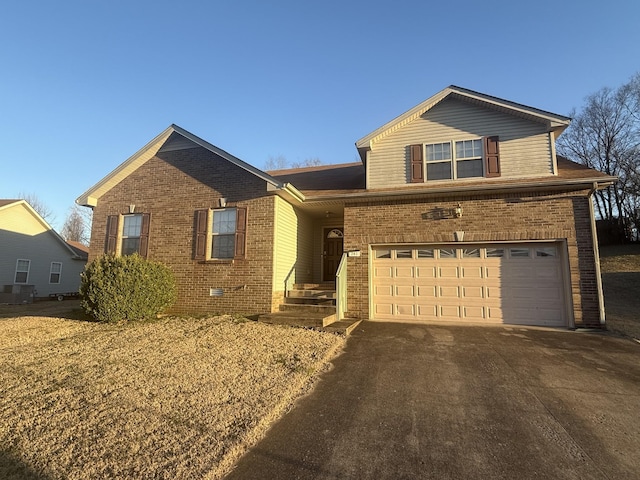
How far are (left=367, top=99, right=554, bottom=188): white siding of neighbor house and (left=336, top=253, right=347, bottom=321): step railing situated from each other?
271 centimetres

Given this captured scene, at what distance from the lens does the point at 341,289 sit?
888 cm

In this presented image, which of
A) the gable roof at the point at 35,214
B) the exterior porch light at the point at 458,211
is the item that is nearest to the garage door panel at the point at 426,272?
the exterior porch light at the point at 458,211

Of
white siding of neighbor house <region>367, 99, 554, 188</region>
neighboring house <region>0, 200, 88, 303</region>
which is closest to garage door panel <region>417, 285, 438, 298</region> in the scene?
white siding of neighbor house <region>367, 99, 554, 188</region>

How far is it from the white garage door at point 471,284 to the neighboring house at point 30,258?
18.9m

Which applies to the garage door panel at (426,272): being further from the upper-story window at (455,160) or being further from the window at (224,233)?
the window at (224,233)

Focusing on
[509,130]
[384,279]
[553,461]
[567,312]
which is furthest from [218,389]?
[509,130]

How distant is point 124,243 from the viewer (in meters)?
10.9

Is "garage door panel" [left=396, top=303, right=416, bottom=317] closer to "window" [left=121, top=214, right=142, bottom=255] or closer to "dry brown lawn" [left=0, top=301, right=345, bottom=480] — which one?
"dry brown lawn" [left=0, top=301, right=345, bottom=480]

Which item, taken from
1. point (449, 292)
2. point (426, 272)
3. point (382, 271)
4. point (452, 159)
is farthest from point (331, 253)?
point (452, 159)

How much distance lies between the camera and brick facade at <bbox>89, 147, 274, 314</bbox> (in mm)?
9305

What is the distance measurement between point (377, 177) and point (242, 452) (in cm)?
839

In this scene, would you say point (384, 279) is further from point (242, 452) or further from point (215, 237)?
point (242, 452)

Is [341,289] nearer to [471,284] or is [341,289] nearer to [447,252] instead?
[447,252]

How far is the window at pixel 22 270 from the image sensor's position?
59.3 feet
